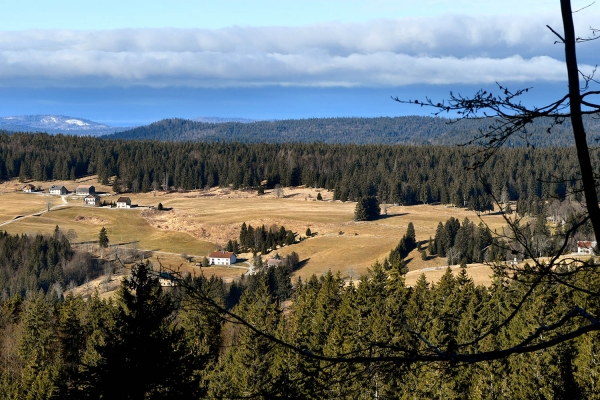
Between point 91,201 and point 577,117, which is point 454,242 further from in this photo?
point 91,201

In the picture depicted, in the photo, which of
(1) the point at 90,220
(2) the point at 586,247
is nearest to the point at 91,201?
(1) the point at 90,220

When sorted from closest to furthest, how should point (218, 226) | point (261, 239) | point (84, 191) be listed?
point (261, 239), point (218, 226), point (84, 191)

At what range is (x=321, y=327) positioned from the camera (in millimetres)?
32281

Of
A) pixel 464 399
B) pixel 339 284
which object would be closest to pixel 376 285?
pixel 339 284

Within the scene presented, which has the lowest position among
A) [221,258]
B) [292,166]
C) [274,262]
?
[221,258]

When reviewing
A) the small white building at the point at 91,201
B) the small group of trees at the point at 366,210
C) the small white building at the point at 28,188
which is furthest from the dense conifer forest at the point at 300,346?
the small white building at the point at 28,188

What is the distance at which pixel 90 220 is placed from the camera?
112m

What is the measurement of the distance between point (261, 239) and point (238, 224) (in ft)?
36.0

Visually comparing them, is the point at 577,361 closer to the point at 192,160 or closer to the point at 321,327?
the point at 321,327

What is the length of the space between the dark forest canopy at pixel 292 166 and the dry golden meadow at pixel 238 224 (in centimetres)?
1040

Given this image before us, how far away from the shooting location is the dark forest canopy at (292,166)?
140 meters

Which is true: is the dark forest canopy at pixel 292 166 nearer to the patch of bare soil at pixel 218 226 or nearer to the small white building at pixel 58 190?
the small white building at pixel 58 190

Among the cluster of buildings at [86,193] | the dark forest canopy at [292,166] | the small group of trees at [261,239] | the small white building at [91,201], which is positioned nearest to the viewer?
the small group of trees at [261,239]

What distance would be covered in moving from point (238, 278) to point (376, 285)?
121 feet
